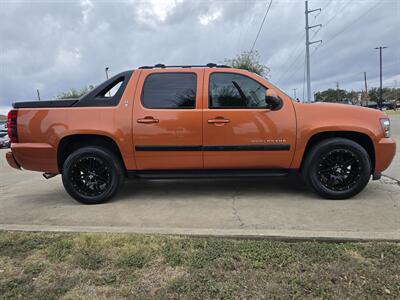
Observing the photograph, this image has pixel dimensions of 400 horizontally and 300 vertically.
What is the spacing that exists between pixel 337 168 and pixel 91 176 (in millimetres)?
3376

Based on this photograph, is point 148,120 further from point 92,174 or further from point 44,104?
point 44,104

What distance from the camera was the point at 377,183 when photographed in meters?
5.80

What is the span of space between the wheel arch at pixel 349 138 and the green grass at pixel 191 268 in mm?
1847

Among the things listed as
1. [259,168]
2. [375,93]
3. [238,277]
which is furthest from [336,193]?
[375,93]

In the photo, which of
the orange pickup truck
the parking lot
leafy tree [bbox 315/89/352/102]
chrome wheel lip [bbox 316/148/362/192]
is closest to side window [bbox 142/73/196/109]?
the orange pickup truck

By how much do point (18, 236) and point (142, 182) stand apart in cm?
286

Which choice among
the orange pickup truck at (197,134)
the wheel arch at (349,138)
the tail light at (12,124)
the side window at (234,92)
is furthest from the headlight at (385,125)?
the tail light at (12,124)

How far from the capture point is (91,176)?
5.06 meters

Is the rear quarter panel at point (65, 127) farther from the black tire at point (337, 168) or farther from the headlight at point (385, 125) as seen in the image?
the headlight at point (385, 125)

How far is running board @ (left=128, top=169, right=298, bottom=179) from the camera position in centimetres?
499

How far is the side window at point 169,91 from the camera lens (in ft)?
16.1

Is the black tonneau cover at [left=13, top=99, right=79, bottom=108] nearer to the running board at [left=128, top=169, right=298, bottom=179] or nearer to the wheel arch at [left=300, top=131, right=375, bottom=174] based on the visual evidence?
the running board at [left=128, top=169, right=298, bottom=179]

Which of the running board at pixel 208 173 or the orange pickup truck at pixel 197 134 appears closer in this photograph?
the orange pickup truck at pixel 197 134

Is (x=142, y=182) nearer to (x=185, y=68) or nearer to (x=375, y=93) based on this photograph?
(x=185, y=68)
